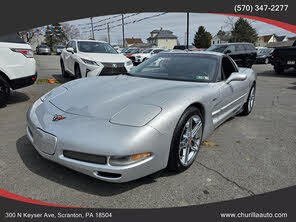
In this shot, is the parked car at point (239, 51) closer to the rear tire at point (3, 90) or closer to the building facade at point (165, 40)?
the rear tire at point (3, 90)

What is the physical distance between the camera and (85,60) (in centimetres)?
711

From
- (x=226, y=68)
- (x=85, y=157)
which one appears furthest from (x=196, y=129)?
(x=226, y=68)

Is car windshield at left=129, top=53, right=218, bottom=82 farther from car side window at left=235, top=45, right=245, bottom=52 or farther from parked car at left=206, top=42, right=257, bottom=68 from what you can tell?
car side window at left=235, top=45, right=245, bottom=52

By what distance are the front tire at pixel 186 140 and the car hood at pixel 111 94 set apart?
0.28 m

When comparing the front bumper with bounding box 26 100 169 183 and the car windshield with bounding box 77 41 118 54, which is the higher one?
the car windshield with bounding box 77 41 118 54

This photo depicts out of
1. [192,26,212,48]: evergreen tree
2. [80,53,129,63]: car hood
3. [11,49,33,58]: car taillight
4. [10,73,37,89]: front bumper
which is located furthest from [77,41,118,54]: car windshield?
[192,26,212,48]: evergreen tree

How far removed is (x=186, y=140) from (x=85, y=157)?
112 cm

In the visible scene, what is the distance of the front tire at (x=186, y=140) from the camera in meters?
2.31

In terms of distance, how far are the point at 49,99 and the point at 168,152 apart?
160 cm

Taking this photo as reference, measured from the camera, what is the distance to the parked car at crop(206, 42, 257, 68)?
13321 mm

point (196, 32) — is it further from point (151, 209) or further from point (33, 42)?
point (151, 209)

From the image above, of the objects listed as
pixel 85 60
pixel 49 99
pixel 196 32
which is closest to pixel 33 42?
pixel 196 32

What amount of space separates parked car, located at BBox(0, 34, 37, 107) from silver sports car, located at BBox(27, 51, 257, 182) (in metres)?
2.34

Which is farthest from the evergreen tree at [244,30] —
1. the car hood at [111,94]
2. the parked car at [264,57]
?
the car hood at [111,94]
